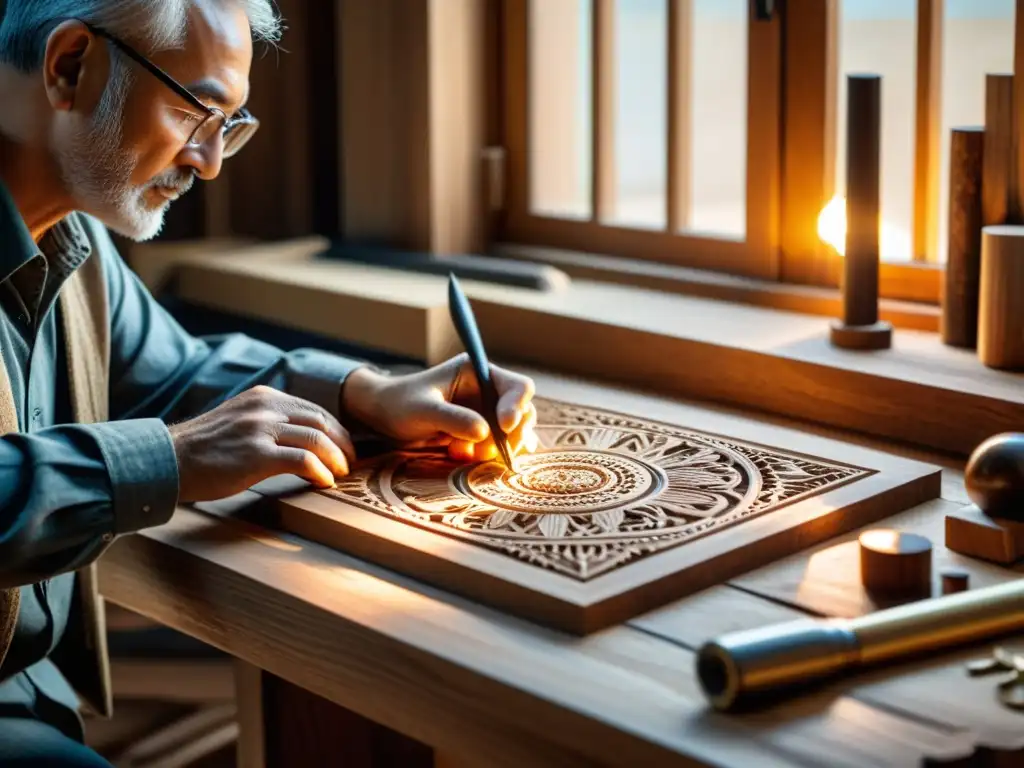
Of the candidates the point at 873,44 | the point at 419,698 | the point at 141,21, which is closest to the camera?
the point at 419,698

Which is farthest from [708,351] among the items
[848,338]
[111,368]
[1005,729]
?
[1005,729]

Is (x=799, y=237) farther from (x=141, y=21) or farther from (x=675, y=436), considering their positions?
(x=141, y=21)

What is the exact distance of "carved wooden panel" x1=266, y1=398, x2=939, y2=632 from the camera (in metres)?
1.15

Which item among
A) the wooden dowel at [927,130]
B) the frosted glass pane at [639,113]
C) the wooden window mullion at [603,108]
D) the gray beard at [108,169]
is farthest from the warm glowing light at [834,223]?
the gray beard at [108,169]

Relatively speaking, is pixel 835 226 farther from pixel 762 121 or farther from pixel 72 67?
pixel 72 67

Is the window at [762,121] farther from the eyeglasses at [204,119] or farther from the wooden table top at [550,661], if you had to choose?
the eyeglasses at [204,119]

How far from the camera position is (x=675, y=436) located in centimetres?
154

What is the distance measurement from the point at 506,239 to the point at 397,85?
34 centimetres

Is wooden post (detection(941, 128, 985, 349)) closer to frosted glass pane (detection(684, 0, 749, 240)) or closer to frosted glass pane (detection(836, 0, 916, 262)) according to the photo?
frosted glass pane (detection(836, 0, 916, 262))

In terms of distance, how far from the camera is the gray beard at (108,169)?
143 centimetres

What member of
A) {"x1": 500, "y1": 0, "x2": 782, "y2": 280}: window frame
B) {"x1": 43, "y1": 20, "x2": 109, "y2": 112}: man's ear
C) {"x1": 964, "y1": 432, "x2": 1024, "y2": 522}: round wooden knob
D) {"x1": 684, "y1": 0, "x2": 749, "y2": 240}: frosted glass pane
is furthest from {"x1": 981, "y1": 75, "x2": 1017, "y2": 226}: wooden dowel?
{"x1": 43, "y1": 20, "x2": 109, "y2": 112}: man's ear

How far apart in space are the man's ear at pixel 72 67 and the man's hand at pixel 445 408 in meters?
0.44

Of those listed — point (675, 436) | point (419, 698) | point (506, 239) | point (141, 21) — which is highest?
point (141, 21)

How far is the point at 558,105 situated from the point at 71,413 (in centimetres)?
117
